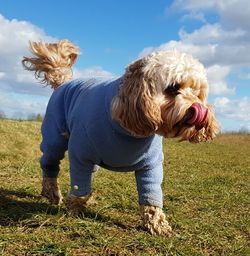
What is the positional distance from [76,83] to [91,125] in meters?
1.29

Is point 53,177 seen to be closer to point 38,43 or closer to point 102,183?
point 102,183

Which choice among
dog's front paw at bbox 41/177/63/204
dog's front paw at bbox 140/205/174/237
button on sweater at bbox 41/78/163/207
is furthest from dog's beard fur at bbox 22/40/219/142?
dog's front paw at bbox 41/177/63/204

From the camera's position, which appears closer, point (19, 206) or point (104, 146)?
point (104, 146)

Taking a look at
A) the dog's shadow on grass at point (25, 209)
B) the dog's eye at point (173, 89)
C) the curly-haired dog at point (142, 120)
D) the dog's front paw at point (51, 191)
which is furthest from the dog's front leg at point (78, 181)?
the dog's eye at point (173, 89)

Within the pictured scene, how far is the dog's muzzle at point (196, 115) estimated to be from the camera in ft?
14.3

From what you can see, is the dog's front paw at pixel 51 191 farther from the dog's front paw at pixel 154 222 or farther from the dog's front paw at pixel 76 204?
the dog's front paw at pixel 154 222

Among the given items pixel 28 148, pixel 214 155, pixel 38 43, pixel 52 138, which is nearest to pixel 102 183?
pixel 52 138

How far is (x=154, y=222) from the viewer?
16.3 feet

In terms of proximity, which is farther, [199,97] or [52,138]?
[52,138]

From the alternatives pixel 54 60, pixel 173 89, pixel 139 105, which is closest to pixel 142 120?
pixel 139 105

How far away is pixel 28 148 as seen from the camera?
34.5 ft

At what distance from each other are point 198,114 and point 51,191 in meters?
2.51

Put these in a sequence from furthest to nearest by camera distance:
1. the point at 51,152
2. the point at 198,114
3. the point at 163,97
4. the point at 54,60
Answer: the point at 54,60, the point at 51,152, the point at 163,97, the point at 198,114

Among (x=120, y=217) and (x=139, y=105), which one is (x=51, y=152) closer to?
(x=120, y=217)
